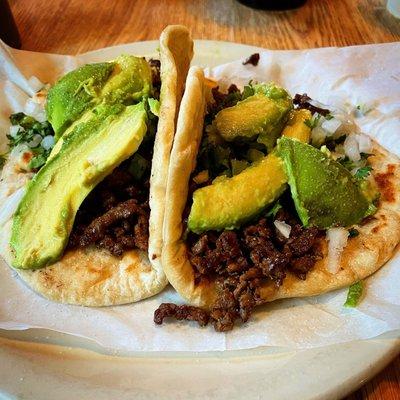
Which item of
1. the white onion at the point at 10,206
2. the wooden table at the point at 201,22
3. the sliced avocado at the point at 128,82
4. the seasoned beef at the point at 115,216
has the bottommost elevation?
the wooden table at the point at 201,22

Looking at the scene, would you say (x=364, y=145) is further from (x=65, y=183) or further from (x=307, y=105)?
(x=65, y=183)

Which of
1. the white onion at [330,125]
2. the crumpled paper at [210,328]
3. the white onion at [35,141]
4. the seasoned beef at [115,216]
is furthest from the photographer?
the white onion at [35,141]

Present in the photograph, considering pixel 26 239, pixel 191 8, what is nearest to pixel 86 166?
pixel 26 239

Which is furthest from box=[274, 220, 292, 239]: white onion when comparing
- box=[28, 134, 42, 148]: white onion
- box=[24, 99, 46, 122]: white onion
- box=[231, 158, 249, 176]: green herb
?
box=[24, 99, 46, 122]: white onion

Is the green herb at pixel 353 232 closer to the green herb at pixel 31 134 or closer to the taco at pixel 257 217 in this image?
the taco at pixel 257 217

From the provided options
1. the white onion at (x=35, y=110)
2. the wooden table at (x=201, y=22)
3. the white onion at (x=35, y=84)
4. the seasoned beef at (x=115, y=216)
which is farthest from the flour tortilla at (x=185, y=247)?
the wooden table at (x=201, y=22)

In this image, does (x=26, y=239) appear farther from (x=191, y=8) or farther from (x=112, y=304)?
(x=191, y=8)
